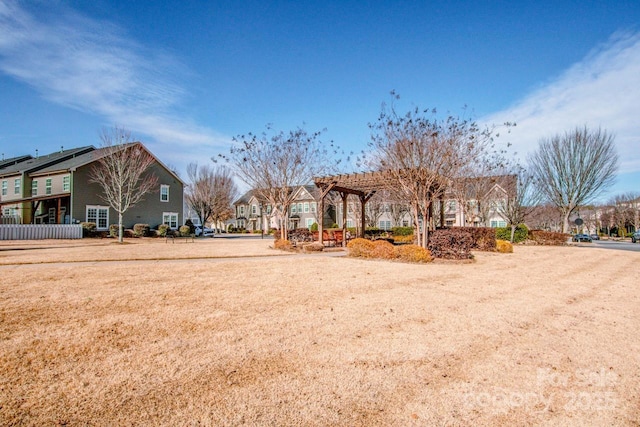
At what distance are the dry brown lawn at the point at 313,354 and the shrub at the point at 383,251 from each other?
17.7ft

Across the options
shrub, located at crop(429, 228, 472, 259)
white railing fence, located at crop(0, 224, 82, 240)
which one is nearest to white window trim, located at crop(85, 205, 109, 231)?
white railing fence, located at crop(0, 224, 82, 240)

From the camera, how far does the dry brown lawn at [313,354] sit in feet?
9.73

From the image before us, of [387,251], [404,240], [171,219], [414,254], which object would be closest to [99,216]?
[171,219]

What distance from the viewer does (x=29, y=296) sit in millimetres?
6445

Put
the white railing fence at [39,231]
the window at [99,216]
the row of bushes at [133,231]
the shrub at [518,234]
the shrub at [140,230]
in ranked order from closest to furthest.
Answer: the white railing fence at [39,231], the shrub at [518,234], the row of bushes at [133,231], the window at [99,216], the shrub at [140,230]

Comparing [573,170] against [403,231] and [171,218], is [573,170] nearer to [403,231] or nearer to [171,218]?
[403,231]

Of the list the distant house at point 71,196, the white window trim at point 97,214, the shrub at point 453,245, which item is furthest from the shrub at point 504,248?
the white window trim at point 97,214

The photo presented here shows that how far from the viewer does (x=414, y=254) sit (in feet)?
41.5

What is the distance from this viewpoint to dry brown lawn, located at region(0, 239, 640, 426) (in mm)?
2965

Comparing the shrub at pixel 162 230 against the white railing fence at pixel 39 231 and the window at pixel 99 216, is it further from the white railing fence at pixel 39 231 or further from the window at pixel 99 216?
the white railing fence at pixel 39 231

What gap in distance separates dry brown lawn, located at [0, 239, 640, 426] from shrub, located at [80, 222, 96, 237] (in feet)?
71.1

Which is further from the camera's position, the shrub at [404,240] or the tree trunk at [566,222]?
the tree trunk at [566,222]

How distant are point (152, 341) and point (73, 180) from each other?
29146mm

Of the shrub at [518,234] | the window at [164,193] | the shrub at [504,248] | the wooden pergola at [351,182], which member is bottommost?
the shrub at [504,248]
